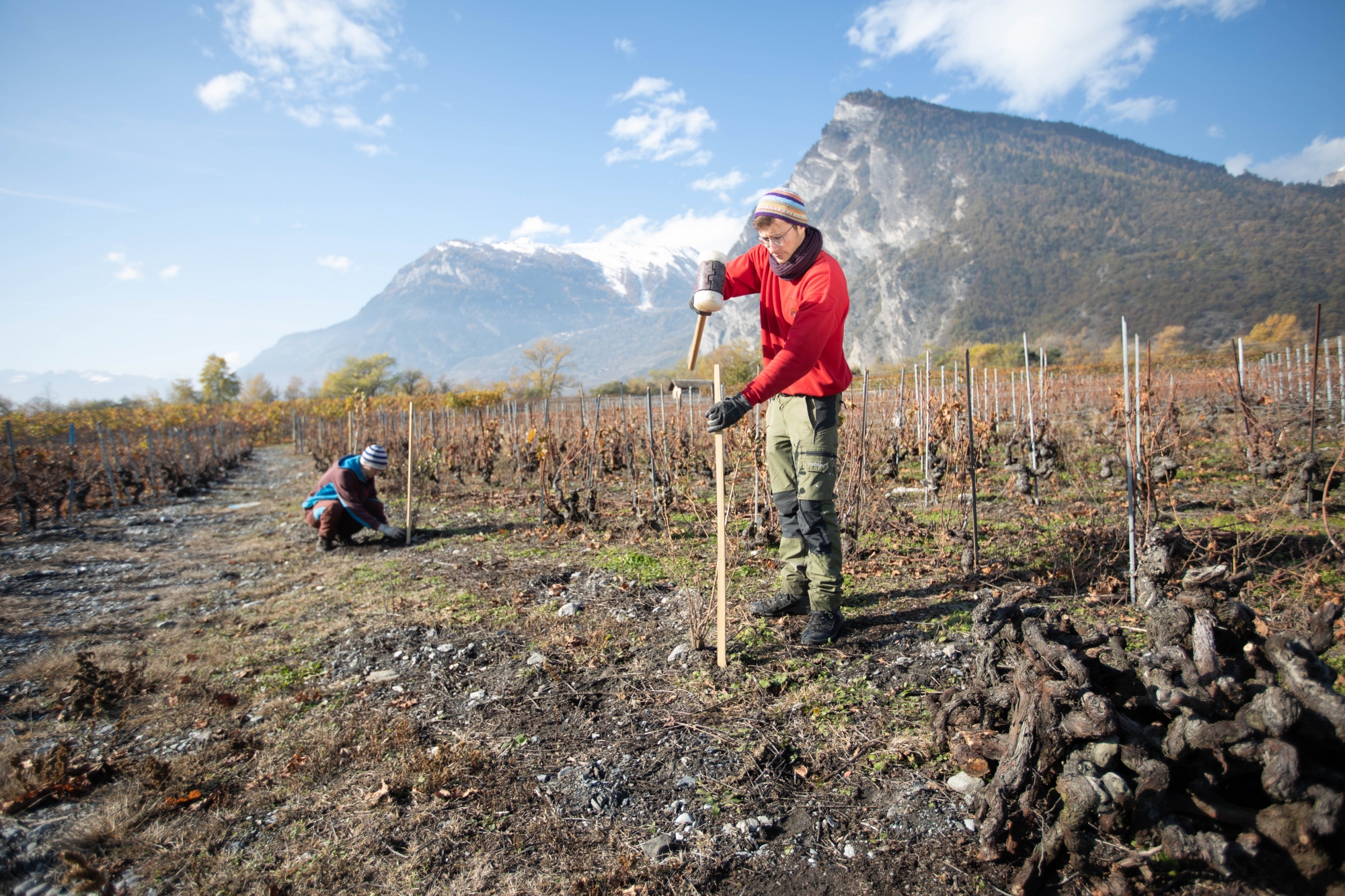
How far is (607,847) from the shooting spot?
77.0 inches

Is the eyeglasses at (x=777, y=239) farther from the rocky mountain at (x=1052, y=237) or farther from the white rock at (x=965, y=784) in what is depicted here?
the rocky mountain at (x=1052, y=237)

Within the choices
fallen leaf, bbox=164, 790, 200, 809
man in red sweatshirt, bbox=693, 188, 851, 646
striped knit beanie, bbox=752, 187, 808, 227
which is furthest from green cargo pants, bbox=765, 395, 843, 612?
fallen leaf, bbox=164, 790, 200, 809

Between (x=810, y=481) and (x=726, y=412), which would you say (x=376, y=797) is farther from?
(x=810, y=481)

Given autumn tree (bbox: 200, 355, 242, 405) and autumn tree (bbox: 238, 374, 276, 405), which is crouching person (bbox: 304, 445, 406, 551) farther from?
autumn tree (bbox: 200, 355, 242, 405)

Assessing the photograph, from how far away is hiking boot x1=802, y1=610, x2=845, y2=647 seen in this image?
10.5ft

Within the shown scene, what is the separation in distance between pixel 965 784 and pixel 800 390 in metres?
1.85

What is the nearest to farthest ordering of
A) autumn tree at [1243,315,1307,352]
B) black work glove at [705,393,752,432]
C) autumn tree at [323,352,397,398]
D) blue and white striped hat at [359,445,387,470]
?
1. black work glove at [705,393,752,432]
2. blue and white striped hat at [359,445,387,470]
3. autumn tree at [1243,315,1307,352]
4. autumn tree at [323,352,397,398]

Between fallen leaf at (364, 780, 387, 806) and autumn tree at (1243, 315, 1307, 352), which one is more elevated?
autumn tree at (1243, 315, 1307, 352)

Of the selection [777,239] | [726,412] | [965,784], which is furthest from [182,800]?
[777,239]

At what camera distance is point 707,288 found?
2.93 meters

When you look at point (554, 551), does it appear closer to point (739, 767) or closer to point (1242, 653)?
point (739, 767)

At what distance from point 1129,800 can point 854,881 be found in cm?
79

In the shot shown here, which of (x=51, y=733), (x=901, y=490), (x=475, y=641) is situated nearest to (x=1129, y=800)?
(x=475, y=641)

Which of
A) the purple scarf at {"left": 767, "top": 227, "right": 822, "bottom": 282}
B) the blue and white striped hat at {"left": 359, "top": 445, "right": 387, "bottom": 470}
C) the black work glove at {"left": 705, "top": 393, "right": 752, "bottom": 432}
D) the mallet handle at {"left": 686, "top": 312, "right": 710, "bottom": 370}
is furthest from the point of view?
the blue and white striped hat at {"left": 359, "top": 445, "right": 387, "bottom": 470}
